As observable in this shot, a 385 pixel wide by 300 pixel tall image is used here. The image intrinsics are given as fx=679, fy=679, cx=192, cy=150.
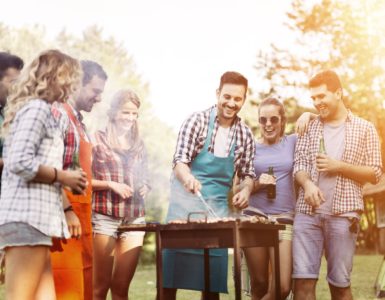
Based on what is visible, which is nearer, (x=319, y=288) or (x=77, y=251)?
(x=77, y=251)

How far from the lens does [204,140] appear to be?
500 cm

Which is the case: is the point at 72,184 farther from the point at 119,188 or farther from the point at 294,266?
the point at 294,266

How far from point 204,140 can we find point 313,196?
89 centimetres

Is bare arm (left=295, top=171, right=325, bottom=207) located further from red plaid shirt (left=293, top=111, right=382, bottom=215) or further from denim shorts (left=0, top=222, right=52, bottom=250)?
denim shorts (left=0, top=222, right=52, bottom=250)

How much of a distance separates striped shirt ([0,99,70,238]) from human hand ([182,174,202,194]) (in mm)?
1258

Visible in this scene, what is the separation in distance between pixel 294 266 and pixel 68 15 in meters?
29.9

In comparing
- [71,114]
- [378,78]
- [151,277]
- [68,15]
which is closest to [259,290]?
[71,114]

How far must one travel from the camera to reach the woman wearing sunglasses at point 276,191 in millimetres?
5293

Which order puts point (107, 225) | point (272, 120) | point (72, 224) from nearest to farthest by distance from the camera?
point (72, 224), point (107, 225), point (272, 120)

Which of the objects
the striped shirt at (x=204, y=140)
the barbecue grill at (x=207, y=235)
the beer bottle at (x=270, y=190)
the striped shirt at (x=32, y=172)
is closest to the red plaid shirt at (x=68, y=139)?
the striped shirt at (x=32, y=172)

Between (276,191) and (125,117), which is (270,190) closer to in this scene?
(276,191)

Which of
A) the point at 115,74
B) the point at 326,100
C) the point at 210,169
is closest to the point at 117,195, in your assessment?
the point at 210,169

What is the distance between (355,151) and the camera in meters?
5.02

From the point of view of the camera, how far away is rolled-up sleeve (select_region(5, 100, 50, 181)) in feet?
10.7
